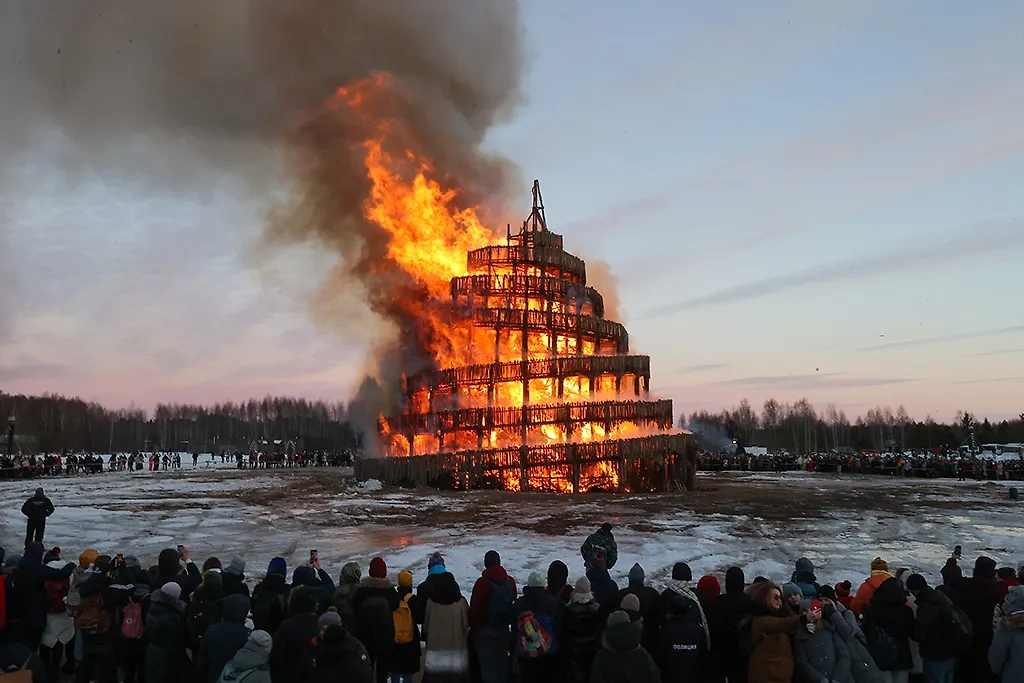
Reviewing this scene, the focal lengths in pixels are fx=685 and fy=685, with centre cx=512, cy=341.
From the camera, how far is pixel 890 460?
193 ft

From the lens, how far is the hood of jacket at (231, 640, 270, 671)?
5.60 m

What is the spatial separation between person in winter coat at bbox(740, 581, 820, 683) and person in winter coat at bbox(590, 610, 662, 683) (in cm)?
131

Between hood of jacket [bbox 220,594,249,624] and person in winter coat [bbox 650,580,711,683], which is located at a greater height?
hood of jacket [bbox 220,594,249,624]

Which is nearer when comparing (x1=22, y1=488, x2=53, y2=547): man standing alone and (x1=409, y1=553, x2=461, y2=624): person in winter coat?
(x1=409, y1=553, x2=461, y2=624): person in winter coat

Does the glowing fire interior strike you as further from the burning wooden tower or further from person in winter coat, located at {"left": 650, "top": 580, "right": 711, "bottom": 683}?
person in winter coat, located at {"left": 650, "top": 580, "right": 711, "bottom": 683}

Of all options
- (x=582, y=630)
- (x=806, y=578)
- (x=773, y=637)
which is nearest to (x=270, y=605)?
(x=582, y=630)

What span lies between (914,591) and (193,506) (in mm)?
27447

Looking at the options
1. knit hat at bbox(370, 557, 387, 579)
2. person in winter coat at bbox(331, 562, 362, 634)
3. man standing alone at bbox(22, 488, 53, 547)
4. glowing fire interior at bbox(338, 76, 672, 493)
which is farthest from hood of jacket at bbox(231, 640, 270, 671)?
glowing fire interior at bbox(338, 76, 672, 493)

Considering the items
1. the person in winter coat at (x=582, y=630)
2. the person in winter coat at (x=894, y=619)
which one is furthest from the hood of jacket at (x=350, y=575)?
the person in winter coat at (x=894, y=619)

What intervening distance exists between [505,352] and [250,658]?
39.7 m

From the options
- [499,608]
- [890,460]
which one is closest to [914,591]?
[499,608]

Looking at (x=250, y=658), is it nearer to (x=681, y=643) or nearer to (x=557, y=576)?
(x=557, y=576)

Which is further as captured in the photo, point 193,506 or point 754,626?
point 193,506

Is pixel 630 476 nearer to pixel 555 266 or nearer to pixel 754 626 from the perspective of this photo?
pixel 555 266
